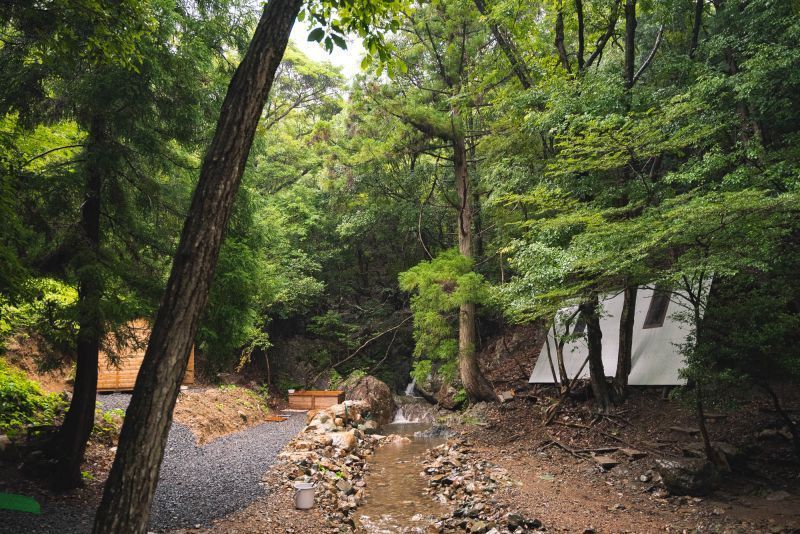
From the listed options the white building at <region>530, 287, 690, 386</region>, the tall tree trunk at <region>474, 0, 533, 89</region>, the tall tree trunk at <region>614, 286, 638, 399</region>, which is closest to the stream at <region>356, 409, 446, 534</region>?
the white building at <region>530, 287, 690, 386</region>

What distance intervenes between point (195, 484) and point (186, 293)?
4.59 m

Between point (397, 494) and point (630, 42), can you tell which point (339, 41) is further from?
point (630, 42)

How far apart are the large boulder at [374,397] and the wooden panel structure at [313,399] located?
2.09 feet

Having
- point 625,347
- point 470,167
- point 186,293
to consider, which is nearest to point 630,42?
point 625,347

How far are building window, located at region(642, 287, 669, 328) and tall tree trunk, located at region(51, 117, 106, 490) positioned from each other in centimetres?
992

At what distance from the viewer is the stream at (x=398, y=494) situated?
5.93m

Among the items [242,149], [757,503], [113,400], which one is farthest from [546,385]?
[242,149]

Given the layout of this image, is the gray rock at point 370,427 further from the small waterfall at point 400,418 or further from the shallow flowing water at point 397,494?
the small waterfall at point 400,418

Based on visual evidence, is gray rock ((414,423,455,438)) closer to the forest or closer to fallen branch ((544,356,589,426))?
the forest

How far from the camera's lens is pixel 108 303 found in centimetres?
444

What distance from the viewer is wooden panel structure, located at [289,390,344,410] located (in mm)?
13547

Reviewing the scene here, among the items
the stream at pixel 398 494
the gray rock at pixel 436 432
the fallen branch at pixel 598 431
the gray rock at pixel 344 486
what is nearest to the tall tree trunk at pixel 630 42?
the fallen branch at pixel 598 431

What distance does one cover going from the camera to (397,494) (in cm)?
714

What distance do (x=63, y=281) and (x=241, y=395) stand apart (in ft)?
30.2
